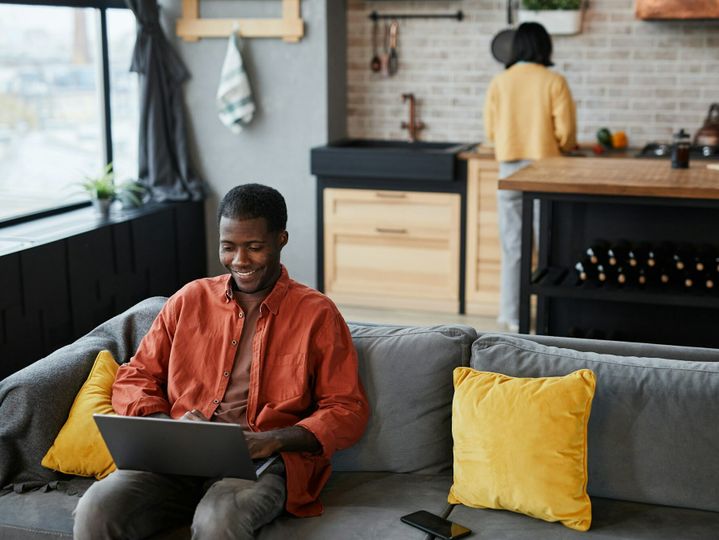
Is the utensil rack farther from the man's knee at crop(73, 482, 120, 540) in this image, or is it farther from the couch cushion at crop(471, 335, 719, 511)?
the man's knee at crop(73, 482, 120, 540)

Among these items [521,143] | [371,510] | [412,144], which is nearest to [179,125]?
[412,144]

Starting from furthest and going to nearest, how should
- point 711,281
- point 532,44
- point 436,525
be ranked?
1. point 532,44
2. point 711,281
3. point 436,525

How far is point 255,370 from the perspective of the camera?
2549 millimetres

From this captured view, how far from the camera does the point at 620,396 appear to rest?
8.20 feet

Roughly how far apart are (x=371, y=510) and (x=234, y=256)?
74 cm

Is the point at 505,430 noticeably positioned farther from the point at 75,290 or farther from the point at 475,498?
the point at 75,290

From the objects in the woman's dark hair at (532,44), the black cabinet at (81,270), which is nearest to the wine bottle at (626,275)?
the woman's dark hair at (532,44)

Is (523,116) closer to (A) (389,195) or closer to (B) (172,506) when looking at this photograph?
(A) (389,195)

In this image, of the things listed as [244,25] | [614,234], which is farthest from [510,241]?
[244,25]

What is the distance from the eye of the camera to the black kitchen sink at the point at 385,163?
565 cm

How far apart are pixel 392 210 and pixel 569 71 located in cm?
139

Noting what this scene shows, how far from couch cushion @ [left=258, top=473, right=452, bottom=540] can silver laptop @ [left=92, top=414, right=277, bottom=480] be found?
0.18 m

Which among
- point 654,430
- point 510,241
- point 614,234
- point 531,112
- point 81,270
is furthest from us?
point 510,241

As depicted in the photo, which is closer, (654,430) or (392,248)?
(654,430)
